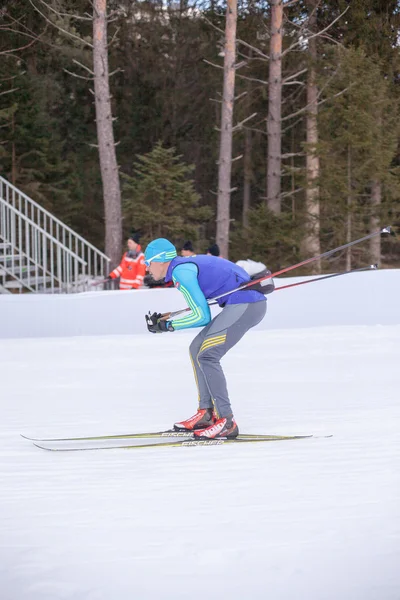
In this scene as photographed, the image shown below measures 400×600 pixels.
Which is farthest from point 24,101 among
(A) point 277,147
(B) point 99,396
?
(B) point 99,396

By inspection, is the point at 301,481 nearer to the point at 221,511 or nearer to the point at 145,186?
the point at 221,511

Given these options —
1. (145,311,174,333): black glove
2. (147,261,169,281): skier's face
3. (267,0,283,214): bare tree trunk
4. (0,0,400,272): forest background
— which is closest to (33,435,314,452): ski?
(145,311,174,333): black glove

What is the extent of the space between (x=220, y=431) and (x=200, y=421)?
0.24 meters

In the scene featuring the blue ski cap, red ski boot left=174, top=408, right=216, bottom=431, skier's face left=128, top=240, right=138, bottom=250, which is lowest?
red ski boot left=174, top=408, right=216, bottom=431

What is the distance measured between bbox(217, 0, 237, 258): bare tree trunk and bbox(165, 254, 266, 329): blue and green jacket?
1464 centimetres

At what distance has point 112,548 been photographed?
4.19 metres

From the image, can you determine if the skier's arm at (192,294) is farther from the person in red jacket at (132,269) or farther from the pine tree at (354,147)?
the pine tree at (354,147)

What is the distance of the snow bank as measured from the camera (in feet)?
39.3

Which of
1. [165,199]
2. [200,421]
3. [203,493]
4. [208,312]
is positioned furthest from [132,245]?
[203,493]

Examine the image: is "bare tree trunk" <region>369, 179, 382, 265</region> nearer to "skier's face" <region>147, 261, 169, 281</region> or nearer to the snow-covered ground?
the snow-covered ground

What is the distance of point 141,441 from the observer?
6.58m

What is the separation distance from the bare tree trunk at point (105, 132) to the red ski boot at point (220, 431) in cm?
1266

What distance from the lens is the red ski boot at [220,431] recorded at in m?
6.44

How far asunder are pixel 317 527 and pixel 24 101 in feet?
67.8
